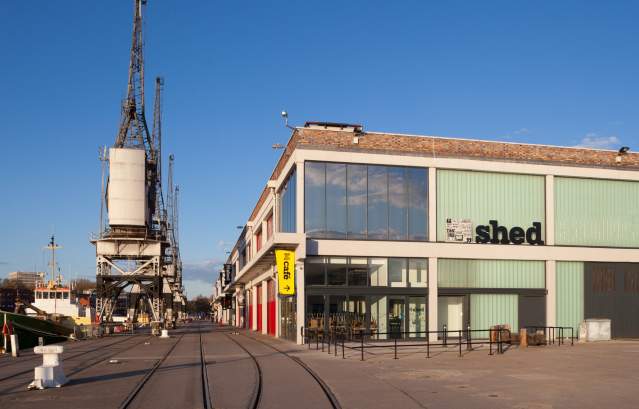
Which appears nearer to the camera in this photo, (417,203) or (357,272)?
(357,272)

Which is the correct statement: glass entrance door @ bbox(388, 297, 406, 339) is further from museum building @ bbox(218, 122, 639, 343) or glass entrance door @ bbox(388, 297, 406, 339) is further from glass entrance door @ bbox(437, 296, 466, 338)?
glass entrance door @ bbox(437, 296, 466, 338)

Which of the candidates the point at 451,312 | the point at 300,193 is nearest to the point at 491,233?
the point at 451,312

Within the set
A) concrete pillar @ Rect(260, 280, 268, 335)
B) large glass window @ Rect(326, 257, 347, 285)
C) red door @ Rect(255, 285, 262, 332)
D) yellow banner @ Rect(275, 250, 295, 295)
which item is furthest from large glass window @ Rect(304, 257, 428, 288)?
red door @ Rect(255, 285, 262, 332)

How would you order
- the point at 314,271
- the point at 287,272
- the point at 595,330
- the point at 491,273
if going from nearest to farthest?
1. the point at 287,272
2. the point at 314,271
3. the point at 595,330
4. the point at 491,273

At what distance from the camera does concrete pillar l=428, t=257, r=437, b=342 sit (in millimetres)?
35219

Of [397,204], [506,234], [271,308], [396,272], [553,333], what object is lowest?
[271,308]

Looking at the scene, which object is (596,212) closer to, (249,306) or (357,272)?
(357,272)

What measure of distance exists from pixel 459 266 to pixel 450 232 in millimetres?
1861

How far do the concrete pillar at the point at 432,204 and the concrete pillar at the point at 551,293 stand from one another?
6.86 metres

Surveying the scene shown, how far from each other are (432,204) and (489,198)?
3.56 meters

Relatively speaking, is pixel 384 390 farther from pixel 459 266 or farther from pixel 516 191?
pixel 516 191

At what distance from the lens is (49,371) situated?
56.3 feet

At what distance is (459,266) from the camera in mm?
36281

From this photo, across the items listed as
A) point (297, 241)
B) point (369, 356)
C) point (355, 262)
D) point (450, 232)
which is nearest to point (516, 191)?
point (450, 232)
